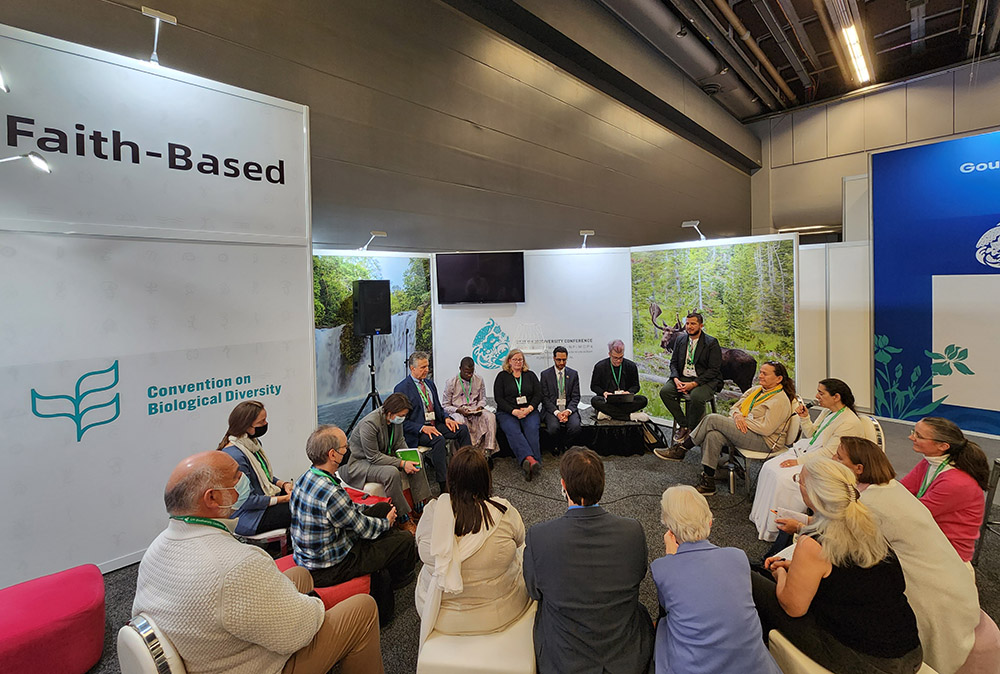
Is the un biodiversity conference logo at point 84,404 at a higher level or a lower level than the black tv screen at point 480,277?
lower

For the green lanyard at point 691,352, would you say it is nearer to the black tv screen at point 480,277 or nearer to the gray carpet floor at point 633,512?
the gray carpet floor at point 633,512

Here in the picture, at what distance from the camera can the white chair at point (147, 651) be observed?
1.31 metres

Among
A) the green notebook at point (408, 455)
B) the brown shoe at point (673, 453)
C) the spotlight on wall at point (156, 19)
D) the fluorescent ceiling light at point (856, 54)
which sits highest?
the fluorescent ceiling light at point (856, 54)

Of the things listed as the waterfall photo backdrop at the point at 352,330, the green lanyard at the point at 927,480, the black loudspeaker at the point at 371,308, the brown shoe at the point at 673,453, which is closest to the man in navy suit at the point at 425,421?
the black loudspeaker at the point at 371,308

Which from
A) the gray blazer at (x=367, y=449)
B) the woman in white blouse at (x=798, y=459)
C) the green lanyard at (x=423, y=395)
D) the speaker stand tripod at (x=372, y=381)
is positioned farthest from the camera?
the speaker stand tripod at (x=372, y=381)

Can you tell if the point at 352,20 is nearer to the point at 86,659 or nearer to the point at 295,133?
the point at 295,133

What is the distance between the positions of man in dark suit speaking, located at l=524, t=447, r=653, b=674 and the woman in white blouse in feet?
5.95

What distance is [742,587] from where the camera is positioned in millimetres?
1549

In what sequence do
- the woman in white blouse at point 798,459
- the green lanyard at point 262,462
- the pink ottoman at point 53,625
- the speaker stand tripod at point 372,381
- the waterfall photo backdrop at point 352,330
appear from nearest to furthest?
the pink ottoman at point 53,625
the green lanyard at point 262,462
the woman in white blouse at point 798,459
the waterfall photo backdrop at point 352,330
the speaker stand tripod at point 372,381

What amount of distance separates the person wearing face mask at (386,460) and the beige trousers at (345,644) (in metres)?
1.39

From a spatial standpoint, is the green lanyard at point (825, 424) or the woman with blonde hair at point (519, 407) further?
the woman with blonde hair at point (519, 407)

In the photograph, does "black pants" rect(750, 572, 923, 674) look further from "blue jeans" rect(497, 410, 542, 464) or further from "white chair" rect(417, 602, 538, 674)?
"blue jeans" rect(497, 410, 542, 464)

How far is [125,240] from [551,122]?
16.1 ft

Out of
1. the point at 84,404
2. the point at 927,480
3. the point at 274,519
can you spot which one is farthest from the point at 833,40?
the point at 84,404
